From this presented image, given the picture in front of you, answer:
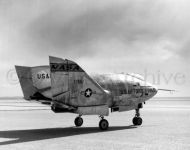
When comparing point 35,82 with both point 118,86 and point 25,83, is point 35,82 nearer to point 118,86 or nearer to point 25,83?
point 25,83

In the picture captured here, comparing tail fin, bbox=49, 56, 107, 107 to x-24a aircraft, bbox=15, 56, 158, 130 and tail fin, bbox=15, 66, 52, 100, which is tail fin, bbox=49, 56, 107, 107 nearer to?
x-24a aircraft, bbox=15, 56, 158, 130

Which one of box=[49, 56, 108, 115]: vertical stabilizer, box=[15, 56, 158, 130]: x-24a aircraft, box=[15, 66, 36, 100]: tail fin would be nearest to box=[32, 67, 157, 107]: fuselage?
box=[15, 56, 158, 130]: x-24a aircraft

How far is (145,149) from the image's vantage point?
1013 centimetres

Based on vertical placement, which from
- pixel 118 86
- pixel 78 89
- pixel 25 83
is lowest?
pixel 78 89

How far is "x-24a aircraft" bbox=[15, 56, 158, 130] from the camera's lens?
48.6 feet

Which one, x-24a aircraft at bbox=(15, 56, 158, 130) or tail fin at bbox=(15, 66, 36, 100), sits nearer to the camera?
x-24a aircraft at bbox=(15, 56, 158, 130)

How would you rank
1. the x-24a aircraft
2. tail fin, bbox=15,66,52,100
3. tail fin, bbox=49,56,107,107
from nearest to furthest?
tail fin, bbox=49,56,107,107
the x-24a aircraft
tail fin, bbox=15,66,52,100

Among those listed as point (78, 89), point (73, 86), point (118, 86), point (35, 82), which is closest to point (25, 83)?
point (35, 82)

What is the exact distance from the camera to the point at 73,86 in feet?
50.3

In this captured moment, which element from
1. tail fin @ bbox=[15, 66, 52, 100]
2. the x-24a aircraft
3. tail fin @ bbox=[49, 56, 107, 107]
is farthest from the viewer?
tail fin @ bbox=[15, 66, 52, 100]

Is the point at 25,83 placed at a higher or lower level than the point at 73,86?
higher

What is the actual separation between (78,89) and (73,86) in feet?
1.11

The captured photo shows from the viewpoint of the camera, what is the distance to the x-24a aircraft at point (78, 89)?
14820 millimetres

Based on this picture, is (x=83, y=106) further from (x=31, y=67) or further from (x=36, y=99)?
(x=31, y=67)
